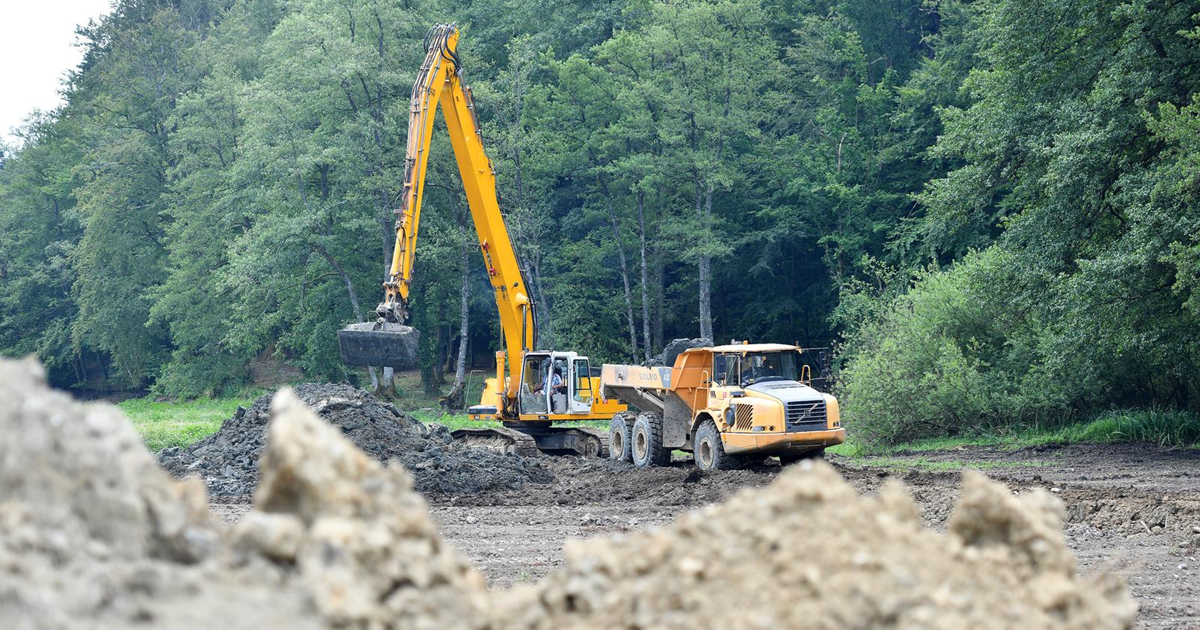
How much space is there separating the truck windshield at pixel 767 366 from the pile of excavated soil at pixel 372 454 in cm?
362

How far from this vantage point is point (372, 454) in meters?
17.3

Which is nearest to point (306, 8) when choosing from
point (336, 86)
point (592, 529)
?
point (336, 86)

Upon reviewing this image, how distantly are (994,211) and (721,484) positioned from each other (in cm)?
2354

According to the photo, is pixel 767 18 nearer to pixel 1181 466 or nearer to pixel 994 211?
pixel 994 211

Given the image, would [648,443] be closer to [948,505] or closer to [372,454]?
[372,454]

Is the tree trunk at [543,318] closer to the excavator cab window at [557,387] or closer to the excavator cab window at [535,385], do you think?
the excavator cab window at [535,385]

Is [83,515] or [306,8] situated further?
[306,8]

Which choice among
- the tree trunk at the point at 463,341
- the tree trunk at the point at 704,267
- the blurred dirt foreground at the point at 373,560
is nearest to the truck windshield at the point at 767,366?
the blurred dirt foreground at the point at 373,560

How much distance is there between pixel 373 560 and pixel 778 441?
556 inches

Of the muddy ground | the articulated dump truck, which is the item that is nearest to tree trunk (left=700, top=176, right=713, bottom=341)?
the muddy ground

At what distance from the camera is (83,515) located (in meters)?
2.56

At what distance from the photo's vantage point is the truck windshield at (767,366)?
17.8 metres

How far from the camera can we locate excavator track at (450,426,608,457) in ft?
70.1

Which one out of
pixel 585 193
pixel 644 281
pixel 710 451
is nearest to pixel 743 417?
pixel 710 451
